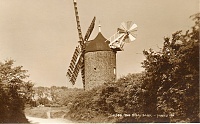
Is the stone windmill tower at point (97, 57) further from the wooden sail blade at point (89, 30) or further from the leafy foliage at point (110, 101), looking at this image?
the leafy foliage at point (110, 101)

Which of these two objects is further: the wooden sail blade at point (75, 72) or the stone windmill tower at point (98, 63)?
the wooden sail blade at point (75, 72)

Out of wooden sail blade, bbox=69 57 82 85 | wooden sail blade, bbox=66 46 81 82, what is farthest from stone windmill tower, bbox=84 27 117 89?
wooden sail blade, bbox=69 57 82 85

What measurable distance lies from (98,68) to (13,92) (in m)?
12.2

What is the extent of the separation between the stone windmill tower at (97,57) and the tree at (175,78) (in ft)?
40.5

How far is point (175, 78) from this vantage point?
15.9 m

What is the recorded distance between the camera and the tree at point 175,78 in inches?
557

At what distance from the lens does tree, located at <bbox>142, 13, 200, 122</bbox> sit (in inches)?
557

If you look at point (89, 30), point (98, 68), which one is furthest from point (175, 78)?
point (89, 30)

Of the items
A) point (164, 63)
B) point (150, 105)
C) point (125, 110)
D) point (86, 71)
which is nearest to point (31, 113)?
point (86, 71)

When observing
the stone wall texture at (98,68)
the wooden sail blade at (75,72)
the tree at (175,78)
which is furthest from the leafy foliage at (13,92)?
the wooden sail blade at (75,72)

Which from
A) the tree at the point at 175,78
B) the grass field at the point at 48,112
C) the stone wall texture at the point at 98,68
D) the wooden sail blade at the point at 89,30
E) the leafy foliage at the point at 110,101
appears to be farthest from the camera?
the wooden sail blade at the point at 89,30

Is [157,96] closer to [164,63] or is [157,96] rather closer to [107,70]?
[164,63]

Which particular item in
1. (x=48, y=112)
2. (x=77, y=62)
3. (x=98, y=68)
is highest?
(x=77, y=62)

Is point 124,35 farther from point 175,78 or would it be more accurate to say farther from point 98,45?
point 175,78
